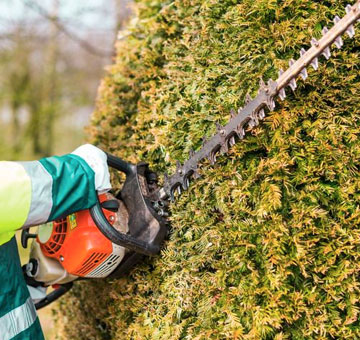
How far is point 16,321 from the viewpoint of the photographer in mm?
1833

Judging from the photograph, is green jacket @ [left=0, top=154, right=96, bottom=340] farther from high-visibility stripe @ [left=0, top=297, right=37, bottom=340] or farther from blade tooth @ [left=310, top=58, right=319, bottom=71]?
blade tooth @ [left=310, top=58, right=319, bottom=71]

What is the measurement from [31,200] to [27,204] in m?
0.02

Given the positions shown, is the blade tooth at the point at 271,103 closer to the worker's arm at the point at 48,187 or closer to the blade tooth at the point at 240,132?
the blade tooth at the point at 240,132

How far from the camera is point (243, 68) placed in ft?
5.41

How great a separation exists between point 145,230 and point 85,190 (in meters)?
0.34

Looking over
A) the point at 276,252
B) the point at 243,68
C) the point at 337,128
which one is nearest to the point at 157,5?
the point at 243,68

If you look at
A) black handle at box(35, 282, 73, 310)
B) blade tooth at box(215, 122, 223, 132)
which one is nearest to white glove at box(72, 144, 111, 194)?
blade tooth at box(215, 122, 223, 132)

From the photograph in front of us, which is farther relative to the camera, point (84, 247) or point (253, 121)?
point (84, 247)

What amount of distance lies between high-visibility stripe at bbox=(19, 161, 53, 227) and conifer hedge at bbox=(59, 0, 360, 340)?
0.55 m

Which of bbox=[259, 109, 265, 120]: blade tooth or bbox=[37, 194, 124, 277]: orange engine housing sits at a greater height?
bbox=[259, 109, 265, 120]: blade tooth

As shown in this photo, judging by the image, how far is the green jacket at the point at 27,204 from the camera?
1.50 m

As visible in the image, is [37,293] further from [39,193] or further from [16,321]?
[39,193]

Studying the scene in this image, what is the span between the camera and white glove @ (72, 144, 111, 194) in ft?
5.75

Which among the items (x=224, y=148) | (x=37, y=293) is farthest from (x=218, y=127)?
(x=37, y=293)
